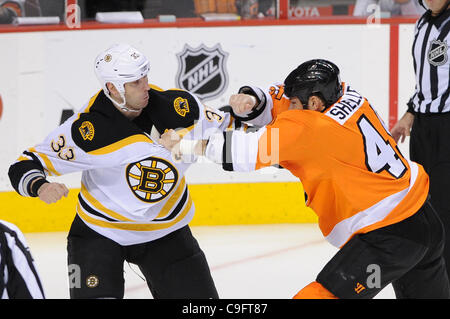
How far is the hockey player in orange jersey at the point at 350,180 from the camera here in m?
2.34

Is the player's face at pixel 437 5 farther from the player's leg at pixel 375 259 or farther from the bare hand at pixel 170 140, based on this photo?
the bare hand at pixel 170 140

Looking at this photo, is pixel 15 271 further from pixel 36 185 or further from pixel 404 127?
pixel 404 127

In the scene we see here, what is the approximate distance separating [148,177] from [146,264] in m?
0.32

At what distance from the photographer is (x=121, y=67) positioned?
264cm

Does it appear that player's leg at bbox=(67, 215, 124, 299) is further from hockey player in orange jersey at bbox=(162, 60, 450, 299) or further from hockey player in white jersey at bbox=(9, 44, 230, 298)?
hockey player in orange jersey at bbox=(162, 60, 450, 299)

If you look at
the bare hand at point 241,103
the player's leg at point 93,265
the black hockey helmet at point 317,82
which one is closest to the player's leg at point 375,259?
the black hockey helmet at point 317,82

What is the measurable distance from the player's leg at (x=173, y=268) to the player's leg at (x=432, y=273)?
72 centimetres

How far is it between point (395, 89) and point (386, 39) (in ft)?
1.05

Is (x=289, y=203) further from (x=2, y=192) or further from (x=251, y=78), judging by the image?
(x=2, y=192)

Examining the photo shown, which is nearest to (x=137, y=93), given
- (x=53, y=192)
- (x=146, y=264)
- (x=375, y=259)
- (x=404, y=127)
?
(x=53, y=192)

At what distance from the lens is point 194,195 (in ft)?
15.7

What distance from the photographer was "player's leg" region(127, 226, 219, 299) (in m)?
2.70

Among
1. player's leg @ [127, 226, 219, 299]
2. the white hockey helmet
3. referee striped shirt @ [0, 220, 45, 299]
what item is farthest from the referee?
referee striped shirt @ [0, 220, 45, 299]
